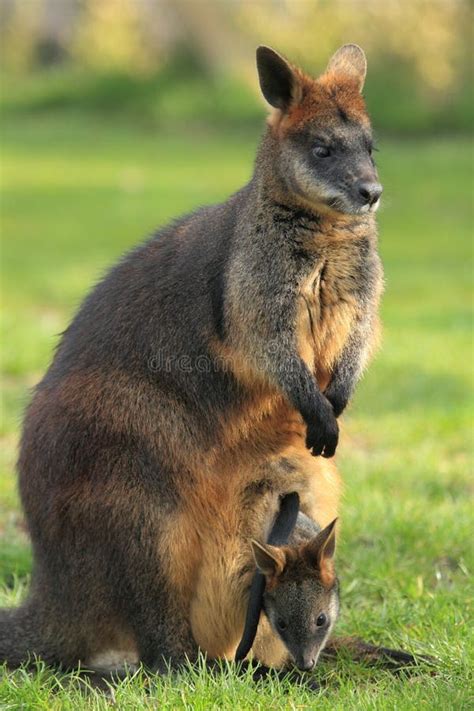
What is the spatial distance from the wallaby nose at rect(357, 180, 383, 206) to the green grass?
71cm

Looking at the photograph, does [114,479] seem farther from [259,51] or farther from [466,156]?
[466,156]

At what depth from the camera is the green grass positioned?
3.73 meters

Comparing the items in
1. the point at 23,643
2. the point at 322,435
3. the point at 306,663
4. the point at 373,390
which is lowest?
the point at 23,643

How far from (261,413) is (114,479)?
1.82 feet

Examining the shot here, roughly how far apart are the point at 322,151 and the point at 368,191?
0.26m

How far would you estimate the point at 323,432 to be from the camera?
4102 mm

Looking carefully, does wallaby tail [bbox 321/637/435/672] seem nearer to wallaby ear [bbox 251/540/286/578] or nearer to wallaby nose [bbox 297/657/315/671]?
wallaby nose [bbox 297/657/315/671]

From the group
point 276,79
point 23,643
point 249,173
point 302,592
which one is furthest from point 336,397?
point 249,173

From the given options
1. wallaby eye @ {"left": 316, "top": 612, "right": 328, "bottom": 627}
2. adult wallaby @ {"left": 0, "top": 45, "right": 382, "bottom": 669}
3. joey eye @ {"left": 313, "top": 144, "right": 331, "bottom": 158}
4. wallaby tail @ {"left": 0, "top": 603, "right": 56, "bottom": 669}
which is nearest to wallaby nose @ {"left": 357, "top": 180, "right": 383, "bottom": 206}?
adult wallaby @ {"left": 0, "top": 45, "right": 382, "bottom": 669}

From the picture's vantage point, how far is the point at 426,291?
13.2 metres

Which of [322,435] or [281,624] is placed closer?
[281,624]

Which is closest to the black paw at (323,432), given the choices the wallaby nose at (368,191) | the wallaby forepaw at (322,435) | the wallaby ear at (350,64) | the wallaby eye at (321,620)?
the wallaby forepaw at (322,435)

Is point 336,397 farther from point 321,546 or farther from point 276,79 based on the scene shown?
point 276,79

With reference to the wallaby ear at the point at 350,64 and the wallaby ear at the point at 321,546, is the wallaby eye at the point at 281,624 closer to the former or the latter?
the wallaby ear at the point at 321,546
